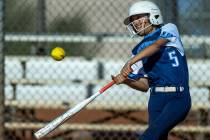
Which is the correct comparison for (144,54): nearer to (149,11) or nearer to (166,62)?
(166,62)

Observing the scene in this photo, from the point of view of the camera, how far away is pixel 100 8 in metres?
8.71

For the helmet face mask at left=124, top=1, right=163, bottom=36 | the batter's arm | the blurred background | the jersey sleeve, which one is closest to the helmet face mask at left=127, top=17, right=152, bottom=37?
the helmet face mask at left=124, top=1, right=163, bottom=36

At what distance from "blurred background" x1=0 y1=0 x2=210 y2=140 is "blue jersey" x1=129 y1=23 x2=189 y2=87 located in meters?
1.58

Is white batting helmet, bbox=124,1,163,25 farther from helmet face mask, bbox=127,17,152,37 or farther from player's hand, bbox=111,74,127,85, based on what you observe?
player's hand, bbox=111,74,127,85

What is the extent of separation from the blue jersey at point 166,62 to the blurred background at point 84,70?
1579 mm

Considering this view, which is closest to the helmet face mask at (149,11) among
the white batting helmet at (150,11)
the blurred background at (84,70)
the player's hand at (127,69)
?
the white batting helmet at (150,11)

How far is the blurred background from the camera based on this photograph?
8.20 metres

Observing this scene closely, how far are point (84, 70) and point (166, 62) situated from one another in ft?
8.43

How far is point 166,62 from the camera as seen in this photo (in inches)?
244

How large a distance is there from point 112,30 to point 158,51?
3097 millimetres

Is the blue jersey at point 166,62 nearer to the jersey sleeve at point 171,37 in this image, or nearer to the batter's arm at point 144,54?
the jersey sleeve at point 171,37

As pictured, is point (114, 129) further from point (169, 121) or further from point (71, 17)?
point (169, 121)

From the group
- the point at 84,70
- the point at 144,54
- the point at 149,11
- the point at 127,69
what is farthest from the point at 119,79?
the point at 84,70

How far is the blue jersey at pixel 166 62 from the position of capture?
618 centimetres
